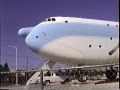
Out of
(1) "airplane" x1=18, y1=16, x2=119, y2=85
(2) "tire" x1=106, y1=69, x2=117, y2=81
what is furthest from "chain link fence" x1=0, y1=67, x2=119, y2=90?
(1) "airplane" x1=18, y1=16, x2=119, y2=85

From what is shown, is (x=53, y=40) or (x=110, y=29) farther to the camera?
(x=110, y=29)

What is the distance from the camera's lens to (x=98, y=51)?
24.7 meters

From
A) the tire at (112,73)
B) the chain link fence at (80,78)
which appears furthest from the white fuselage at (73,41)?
the tire at (112,73)

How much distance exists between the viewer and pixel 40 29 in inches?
961

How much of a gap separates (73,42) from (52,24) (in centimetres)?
198

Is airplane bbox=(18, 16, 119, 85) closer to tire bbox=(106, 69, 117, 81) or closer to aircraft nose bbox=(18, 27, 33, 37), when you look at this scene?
tire bbox=(106, 69, 117, 81)

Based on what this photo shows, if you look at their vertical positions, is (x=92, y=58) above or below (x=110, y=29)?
below

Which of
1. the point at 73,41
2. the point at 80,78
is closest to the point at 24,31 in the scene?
the point at 73,41

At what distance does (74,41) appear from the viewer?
940 inches

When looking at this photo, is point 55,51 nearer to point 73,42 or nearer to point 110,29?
point 73,42

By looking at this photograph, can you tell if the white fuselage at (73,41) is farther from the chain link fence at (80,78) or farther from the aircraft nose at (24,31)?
the aircraft nose at (24,31)

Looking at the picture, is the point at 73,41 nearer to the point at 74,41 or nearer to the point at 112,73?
the point at 74,41

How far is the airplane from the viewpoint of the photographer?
2380 centimetres

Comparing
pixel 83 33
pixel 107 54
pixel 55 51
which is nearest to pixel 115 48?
pixel 107 54
